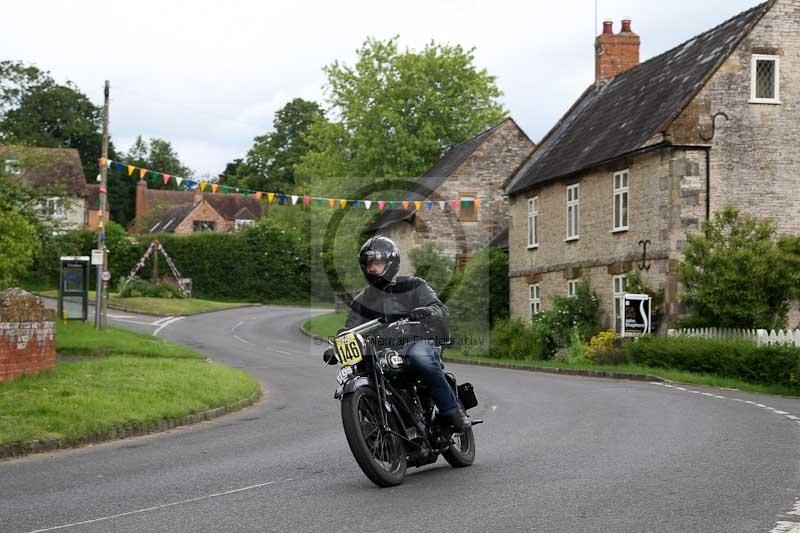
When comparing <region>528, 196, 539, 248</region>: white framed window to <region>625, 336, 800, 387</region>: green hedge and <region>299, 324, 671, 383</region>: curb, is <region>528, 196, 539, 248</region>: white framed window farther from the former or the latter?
<region>625, 336, 800, 387</region>: green hedge

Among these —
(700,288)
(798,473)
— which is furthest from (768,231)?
(798,473)

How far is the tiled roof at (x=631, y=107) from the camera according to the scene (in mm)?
30828

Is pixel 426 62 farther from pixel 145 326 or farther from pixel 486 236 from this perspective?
pixel 145 326

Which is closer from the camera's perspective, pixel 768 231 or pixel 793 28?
pixel 768 231

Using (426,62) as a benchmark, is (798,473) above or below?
below

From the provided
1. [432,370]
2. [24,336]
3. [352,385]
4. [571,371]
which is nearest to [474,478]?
[432,370]

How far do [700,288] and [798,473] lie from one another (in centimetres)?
1838

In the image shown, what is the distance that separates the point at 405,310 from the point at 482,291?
31646 millimetres

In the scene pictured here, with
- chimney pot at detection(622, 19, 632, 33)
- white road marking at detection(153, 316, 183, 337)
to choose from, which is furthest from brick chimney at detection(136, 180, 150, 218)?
chimney pot at detection(622, 19, 632, 33)

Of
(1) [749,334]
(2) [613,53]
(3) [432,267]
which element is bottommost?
(1) [749,334]

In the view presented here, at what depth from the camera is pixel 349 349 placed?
8477mm

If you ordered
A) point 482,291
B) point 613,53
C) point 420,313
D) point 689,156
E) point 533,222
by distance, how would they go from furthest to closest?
point 613,53 → point 482,291 → point 533,222 → point 689,156 → point 420,313

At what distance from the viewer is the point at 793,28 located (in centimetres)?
3053

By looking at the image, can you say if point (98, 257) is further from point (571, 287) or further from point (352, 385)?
point (352, 385)
